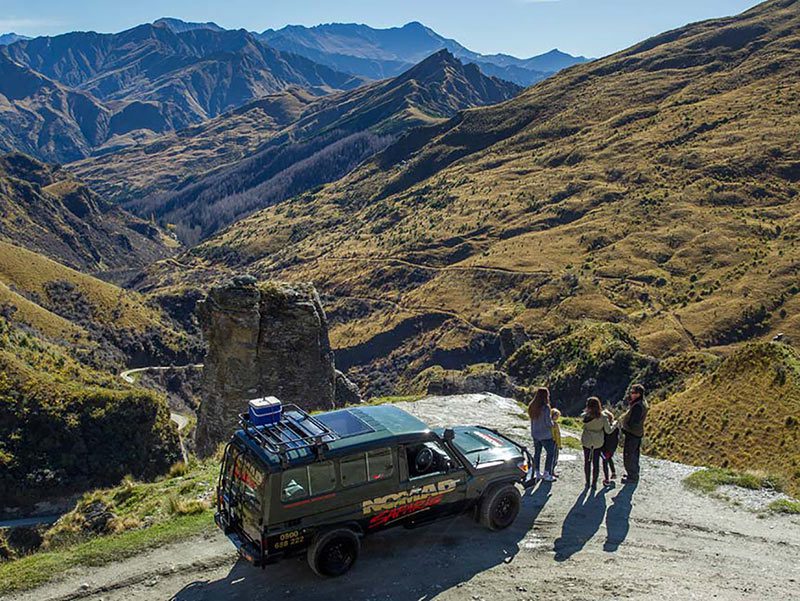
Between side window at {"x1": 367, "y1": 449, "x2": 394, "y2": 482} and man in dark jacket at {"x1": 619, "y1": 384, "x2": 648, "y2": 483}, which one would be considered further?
man in dark jacket at {"x1": 619, "y1": 384, "x2": 648, "y2": 483}

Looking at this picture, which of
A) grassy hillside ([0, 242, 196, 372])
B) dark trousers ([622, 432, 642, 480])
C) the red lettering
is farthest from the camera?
grassy hillside ([0, 242, 196, 372])

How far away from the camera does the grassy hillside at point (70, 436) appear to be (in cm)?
3712

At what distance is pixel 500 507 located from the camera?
14523 millimetres

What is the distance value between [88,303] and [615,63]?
528ft

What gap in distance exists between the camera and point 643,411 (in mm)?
17328

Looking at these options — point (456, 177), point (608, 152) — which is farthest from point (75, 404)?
point (456, 177)

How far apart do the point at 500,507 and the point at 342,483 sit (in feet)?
13.0

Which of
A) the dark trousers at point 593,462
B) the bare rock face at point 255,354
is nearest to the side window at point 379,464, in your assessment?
the dark trousers at point 593,462

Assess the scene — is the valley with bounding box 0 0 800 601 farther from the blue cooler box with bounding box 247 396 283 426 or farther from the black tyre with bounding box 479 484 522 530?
the blue cooler box with bounding box 247 396 283 426

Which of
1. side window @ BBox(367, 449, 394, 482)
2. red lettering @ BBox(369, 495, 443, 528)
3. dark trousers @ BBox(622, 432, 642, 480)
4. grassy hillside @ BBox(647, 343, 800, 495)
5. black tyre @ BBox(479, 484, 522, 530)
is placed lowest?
grassy hillside @ BBox(647, 343, 800, 495)

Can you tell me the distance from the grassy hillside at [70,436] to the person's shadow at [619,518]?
27328 mm

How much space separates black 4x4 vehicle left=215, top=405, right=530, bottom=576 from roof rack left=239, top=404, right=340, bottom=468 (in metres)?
0.02

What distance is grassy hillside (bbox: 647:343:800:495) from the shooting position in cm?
2320

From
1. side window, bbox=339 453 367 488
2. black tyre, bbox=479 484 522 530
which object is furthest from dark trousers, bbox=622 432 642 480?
side window, bbox=339 453 367 488
